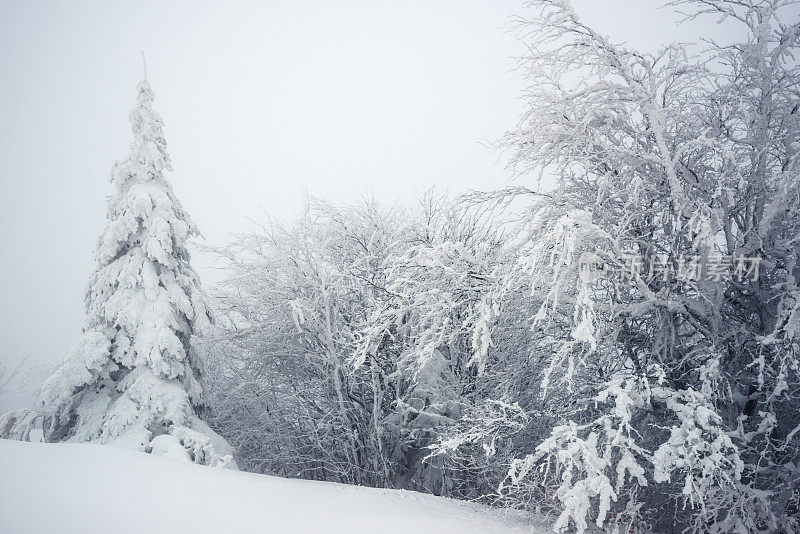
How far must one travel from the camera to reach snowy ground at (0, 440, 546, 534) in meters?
3.77

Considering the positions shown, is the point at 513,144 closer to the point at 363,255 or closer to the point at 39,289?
the point at 363,255

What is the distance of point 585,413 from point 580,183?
143 inches

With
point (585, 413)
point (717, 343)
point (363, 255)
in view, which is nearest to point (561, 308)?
point (585, 413)

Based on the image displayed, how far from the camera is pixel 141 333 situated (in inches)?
380

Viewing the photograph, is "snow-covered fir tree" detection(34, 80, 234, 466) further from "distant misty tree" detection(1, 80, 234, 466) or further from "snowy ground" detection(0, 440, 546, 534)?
"snowy ground" detection(0, 440, 546, 534)

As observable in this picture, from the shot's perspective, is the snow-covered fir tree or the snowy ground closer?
the snowy ground

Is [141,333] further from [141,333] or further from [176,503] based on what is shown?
[176,503]

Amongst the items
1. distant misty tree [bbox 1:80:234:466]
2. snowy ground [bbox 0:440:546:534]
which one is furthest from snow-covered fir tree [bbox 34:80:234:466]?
snowy ground [bbox 0:440:546:534]

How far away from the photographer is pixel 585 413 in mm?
7098

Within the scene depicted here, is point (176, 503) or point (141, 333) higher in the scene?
point (141, 333)

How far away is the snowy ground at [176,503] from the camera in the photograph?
12.4 feet

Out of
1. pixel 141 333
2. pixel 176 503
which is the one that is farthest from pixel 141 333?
pixel 176 503

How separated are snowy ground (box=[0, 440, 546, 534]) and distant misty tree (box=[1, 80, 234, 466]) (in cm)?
304

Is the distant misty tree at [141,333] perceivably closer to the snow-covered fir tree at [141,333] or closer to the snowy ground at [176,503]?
the snow-covered fir tree at [141,333]
